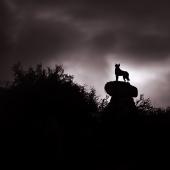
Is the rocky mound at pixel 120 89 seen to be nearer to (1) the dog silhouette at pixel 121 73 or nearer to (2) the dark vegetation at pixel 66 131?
(1) the dog silhouette at pixel 121 73

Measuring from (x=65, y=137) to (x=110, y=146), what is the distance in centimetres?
401

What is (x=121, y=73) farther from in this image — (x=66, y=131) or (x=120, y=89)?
(x=66, y=131)

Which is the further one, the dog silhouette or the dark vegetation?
the dog silhouette

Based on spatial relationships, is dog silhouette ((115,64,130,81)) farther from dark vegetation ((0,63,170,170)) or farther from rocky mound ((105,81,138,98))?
dark vegetation ((0,63,170,170))

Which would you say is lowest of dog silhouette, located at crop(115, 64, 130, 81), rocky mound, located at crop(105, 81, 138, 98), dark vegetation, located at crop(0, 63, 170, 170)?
dark vegetation, located at crop(0, 63, 170, 170)

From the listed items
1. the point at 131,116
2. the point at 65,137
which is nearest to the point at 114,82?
the point at 131,116

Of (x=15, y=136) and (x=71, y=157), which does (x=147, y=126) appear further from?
(x=15, y=136)

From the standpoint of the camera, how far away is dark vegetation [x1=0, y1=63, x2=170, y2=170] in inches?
1093

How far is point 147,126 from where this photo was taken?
112ft

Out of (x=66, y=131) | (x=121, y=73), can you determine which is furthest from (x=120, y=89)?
(x=66, y=131)

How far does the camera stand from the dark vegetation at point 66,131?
27750 mm

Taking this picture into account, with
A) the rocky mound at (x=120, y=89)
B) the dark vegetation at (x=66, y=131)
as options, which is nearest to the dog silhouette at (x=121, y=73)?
the rocky mound at (x=120, y=89)

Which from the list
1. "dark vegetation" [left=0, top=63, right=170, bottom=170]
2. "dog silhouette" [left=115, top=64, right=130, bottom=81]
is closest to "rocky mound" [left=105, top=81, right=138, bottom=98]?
"dog silhouette" [left=115, top=64, right=130, bottom=81]

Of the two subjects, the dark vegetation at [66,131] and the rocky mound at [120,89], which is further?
the rocky mound at [120,89]
